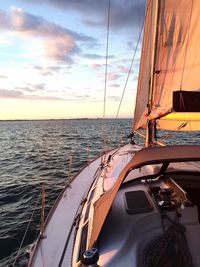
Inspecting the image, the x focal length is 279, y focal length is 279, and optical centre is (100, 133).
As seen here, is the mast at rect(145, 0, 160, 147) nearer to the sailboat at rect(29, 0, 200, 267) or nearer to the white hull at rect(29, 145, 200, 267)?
the sailboat at rect(29, 0, 200, 267)

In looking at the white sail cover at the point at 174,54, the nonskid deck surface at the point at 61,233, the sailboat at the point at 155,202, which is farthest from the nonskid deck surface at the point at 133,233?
the white sail cover at the point at 174,54

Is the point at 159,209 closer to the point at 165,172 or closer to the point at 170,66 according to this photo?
the point at 165,172

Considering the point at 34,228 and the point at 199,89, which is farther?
the point at 34,228

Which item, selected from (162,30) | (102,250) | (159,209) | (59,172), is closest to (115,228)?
(102,250)

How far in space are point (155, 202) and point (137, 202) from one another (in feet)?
0.98

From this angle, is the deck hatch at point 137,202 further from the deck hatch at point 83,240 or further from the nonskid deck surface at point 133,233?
the deck hatch at point 83,240

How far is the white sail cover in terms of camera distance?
5828 millimetres

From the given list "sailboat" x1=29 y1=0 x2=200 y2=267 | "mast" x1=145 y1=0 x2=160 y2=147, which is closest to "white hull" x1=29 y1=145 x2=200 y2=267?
"sailboat" x1=29 y1=0 x2=200 y2=267

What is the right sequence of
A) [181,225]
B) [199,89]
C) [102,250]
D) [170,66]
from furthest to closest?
[170,66] → [199,89] → [181,225] → [102,250]

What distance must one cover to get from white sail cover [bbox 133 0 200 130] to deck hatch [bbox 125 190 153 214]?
1.60 metres

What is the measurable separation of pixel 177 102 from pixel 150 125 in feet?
12.1

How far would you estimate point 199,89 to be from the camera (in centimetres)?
530

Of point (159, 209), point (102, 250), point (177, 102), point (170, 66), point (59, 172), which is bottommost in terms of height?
point (59, 172)

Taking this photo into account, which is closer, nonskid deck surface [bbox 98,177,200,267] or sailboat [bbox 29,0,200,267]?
nonskid deck surface [bbox 98,177,200,267]
